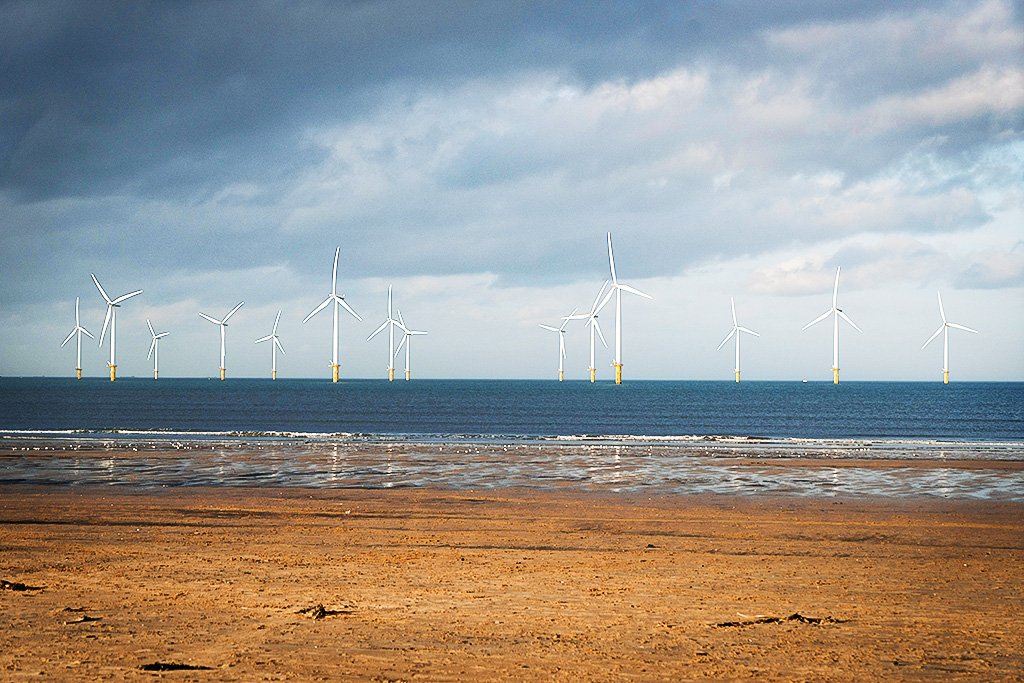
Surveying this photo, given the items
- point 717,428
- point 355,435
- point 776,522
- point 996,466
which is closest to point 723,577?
point 776,522

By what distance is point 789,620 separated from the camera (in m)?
12.2

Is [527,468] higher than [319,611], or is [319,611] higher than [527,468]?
[319,611]

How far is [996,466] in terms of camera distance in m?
39.8

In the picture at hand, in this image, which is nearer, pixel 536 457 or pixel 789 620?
pixel 789 620

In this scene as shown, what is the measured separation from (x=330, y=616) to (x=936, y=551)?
458 inches

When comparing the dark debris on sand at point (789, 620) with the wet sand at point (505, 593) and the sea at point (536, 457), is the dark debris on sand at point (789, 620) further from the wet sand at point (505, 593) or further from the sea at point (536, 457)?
the sea at point (536, 457)

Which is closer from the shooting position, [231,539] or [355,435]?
[231,539]

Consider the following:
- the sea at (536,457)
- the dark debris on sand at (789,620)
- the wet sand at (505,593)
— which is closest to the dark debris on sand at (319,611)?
the wet sand at (505,593)

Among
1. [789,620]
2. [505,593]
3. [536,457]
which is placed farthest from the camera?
[536,457]

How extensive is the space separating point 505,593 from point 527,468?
23.4 meters

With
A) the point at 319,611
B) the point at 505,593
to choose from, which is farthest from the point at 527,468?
the point at 319,611

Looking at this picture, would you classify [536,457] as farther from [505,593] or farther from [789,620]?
[789,620]

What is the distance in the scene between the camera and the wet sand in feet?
33.5

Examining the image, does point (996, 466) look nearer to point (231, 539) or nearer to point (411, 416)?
point (231, 539)
